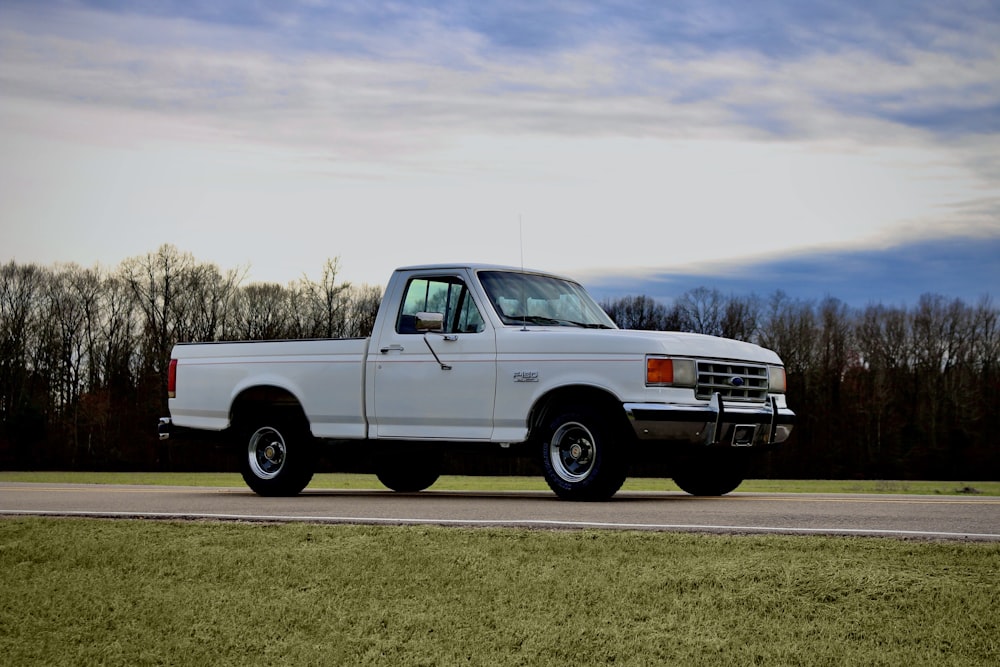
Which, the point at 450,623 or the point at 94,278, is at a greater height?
the point at 94,278

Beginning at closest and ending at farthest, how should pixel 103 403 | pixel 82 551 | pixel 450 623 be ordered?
1. pixel 450 623
2. pixel 82 551
3. pixel 103 403

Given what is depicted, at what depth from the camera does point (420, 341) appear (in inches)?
470

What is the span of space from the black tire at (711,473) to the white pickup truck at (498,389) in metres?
0.02

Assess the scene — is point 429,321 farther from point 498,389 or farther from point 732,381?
point 732,381

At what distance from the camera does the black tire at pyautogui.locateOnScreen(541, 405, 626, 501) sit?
10.7 meters

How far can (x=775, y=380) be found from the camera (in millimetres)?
12062

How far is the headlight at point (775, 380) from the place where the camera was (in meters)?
11.9

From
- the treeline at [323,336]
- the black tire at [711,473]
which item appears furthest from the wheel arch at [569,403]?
the treeline at [323,336]

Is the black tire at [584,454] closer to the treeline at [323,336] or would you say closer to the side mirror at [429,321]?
the side mirror at [429,321]

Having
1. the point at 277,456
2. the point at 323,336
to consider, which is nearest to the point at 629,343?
the point at 277,456

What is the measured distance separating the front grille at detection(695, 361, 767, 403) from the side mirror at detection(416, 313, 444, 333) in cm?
259

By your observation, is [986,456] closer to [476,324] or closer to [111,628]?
[476,324]

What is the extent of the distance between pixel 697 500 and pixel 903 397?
7011 centimetres

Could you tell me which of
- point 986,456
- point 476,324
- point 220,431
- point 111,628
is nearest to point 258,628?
point 111,628
